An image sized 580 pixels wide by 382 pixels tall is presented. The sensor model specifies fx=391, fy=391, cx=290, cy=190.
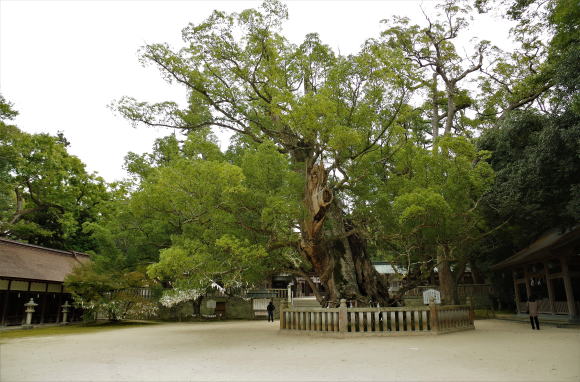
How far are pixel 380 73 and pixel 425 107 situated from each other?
37.5 feet

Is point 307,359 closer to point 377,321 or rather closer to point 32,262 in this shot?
point 377,321

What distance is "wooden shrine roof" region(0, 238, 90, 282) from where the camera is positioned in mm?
15770

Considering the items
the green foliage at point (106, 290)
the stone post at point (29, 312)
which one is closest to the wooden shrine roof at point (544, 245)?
the green foliage at point (106, 290)

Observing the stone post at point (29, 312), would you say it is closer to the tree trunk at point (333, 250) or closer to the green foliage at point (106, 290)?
the green foliage at point (106, 290)

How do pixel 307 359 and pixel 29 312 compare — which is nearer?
pixel 307 359

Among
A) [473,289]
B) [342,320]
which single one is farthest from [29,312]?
[473,289]

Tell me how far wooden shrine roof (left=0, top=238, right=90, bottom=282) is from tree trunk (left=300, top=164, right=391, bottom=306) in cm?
1198

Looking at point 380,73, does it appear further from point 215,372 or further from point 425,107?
point 425,107

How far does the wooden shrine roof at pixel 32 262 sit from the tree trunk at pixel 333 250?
1198 centimetres

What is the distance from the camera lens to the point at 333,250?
1347 cm

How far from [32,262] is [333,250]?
534 inches

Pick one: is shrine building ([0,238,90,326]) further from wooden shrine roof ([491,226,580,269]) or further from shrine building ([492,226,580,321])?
shrine building ([492,226,580,321])

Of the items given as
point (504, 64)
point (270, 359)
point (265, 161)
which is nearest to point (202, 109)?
point (265, 161)

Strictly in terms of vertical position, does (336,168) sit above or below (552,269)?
above
